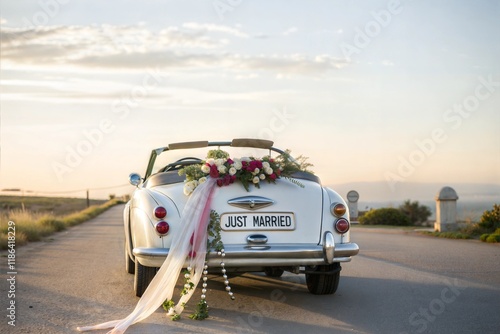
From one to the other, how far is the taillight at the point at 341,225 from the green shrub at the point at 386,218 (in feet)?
63.1

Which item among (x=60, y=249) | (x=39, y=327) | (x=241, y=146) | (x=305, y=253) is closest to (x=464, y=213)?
(x=60, y=249)

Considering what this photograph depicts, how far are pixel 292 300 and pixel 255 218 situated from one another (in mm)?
1187

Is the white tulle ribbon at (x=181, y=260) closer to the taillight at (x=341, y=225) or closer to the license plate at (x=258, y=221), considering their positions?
the license plate at (x=258, y=221)

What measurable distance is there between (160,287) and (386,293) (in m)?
2.78

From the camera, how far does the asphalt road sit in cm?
593

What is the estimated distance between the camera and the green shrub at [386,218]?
25562 millimetres

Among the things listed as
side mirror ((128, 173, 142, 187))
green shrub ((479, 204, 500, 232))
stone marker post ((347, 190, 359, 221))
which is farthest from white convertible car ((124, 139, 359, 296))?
stone marker post ((347, 190, 359, 221))

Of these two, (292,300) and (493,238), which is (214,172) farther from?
(493,238)

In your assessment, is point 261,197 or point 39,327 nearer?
point 39,327

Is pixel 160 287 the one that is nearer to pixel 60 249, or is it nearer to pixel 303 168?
pixel 303 168

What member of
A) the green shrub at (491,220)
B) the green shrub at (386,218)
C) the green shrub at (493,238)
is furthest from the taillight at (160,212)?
the green shrub at (386,218)

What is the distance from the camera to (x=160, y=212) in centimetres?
645

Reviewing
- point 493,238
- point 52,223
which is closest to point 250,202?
point 493,238

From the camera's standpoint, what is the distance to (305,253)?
21.3 ft
